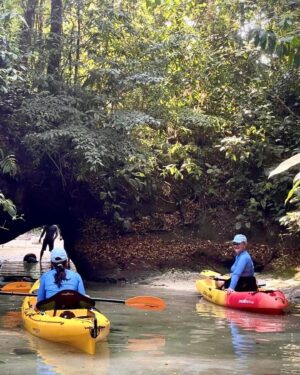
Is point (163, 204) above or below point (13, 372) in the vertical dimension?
above

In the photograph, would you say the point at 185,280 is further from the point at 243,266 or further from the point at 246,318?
the point at 246,318

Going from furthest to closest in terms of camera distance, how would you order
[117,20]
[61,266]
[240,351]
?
[117,20] < [61,266] < [240,351]

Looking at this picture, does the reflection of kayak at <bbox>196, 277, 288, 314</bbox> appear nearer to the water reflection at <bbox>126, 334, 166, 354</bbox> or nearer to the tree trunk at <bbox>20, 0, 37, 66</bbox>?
the water reflection at <bbox>126, 334, 166, 354</bbox>

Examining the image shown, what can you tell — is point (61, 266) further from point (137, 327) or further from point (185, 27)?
point (185, 27)

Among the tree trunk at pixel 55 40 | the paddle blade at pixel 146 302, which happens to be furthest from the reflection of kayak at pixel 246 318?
the tree trunk at pixel 55 40

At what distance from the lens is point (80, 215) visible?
16.0 m

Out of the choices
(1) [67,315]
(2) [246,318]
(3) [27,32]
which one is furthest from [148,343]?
(3) [27,32]

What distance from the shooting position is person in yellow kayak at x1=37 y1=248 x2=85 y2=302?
7238 mm

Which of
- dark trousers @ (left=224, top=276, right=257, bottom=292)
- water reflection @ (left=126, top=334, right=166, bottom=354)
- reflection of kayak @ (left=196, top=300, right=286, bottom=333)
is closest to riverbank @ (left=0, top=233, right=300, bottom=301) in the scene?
dark trousers @ (left=224, top=276, right=257, bottom=292)

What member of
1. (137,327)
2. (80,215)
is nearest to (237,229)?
(80,215)

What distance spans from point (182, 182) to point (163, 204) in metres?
0.81

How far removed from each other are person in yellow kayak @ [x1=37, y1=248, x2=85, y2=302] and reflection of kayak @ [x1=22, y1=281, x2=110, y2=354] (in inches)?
7.1

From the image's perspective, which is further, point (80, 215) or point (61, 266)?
point (80, 215)

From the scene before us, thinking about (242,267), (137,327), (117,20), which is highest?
(117,20)
